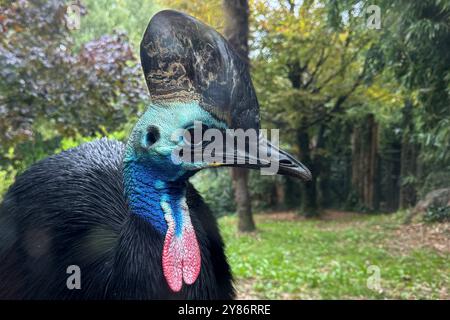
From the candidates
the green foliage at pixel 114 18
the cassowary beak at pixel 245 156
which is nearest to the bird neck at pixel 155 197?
the cassowary beak at pixel 245 156

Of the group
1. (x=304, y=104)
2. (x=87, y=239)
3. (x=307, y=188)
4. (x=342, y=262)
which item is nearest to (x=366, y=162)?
(x=307, y=188)

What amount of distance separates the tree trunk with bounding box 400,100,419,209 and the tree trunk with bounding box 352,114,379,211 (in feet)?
2.64

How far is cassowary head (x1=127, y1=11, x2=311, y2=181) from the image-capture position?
1500mm

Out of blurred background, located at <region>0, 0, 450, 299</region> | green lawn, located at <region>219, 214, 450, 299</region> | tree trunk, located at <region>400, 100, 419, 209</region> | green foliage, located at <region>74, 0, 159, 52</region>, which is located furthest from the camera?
tree trunk, located at <region>400, 100, 419, 209</region>

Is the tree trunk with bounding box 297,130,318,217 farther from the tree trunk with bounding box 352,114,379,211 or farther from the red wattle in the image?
the red wattle

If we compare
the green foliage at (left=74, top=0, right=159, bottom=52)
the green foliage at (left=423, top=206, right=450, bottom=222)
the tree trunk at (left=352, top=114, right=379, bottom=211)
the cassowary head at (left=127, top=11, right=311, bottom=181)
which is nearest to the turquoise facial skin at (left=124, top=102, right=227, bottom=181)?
the cassowary head at (left=127, top=11, right=311, bottom=181)

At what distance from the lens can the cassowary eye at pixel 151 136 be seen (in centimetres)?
152

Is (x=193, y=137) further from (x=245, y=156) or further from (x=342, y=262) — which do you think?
(x=342, y=262)

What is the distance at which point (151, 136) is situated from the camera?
1.53 meters

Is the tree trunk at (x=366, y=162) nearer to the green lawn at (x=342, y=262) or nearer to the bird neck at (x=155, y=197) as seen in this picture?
the green lawn at (x=342, y=262)
